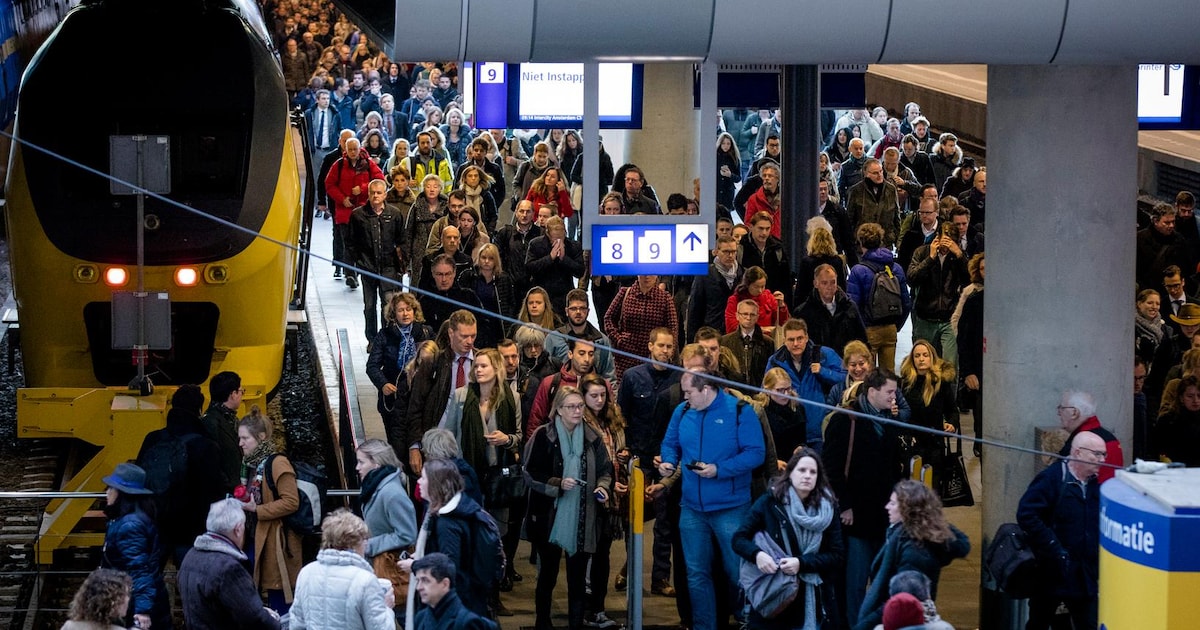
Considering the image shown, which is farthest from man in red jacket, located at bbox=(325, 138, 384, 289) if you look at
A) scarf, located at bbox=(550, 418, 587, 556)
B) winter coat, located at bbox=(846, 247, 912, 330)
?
scarf, located at bbox=(550, 418, 587, 556)

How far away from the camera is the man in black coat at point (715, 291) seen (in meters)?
14.9

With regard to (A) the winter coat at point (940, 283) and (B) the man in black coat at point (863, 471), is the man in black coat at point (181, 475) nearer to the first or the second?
(B) the man in black coat at point (863, 471)

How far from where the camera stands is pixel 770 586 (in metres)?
9.78

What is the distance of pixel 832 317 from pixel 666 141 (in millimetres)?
8624

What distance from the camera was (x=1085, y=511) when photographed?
9.87 metres

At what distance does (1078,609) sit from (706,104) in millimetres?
3569

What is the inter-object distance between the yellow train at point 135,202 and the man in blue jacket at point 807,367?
3.73 metres

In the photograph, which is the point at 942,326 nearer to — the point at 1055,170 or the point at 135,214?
the point at 1055,170

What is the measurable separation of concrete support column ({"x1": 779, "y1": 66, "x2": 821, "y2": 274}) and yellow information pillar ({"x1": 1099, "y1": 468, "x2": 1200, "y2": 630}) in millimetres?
10333

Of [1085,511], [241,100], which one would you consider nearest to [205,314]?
[241,100]

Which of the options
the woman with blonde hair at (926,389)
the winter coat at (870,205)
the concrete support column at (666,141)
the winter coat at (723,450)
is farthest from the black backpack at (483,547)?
the concrete support column at (666,141)

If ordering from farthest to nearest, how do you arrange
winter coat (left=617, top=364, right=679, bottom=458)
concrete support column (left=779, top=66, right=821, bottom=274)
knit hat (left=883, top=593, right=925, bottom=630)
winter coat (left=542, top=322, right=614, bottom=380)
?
concrete support column (left=779, top=66, right=821, bottom=274) < winter coat (left=542, top=322, right=614, bottom=380) < winter coat (left=617, top=364, right=679, bottom=458) < knit hat (left=883, top=593, right=925, bottom=630)

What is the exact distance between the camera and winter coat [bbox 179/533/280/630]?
8828 mm

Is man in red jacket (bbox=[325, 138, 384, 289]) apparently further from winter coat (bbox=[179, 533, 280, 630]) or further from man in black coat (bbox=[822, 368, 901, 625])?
winter coat (bbox=[179, 533, 280, 630])
